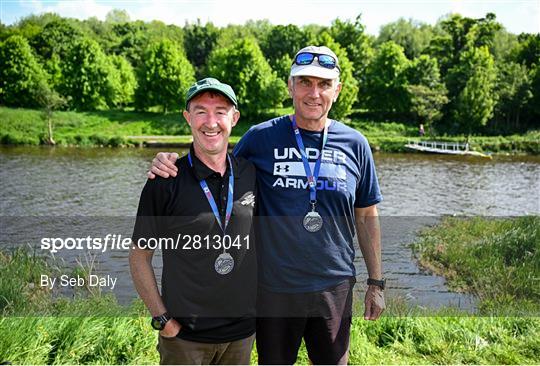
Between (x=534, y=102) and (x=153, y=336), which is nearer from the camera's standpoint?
(x=153, y=336)

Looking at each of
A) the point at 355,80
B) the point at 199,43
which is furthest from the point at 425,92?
the point at 199,43

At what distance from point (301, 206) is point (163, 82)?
56.3 metres

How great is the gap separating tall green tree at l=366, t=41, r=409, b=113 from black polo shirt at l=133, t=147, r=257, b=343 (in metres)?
55.9

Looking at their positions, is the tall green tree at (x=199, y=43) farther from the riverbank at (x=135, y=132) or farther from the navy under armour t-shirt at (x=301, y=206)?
the navy under armour t-shirt at (x=301, y=206)

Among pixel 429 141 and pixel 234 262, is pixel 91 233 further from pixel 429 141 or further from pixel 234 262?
pixel 429 141

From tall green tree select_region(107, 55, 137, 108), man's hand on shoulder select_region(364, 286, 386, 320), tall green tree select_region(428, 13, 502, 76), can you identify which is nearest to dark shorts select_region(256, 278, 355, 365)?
man's hand on shoulder select_region(364, 286, 386, 320)

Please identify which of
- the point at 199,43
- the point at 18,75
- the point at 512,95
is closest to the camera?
the point at 512,95

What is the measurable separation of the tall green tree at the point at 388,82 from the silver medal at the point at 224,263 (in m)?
55.9

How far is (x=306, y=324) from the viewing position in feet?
12.3

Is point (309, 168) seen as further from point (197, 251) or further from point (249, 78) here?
point (249, 78)

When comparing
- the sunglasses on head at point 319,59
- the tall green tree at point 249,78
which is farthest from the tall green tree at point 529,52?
the sunglasses on head at point 319,59

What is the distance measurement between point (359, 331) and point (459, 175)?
3045 cm

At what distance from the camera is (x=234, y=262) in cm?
328

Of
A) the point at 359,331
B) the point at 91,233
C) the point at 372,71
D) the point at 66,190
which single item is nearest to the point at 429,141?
the point at 372,71
